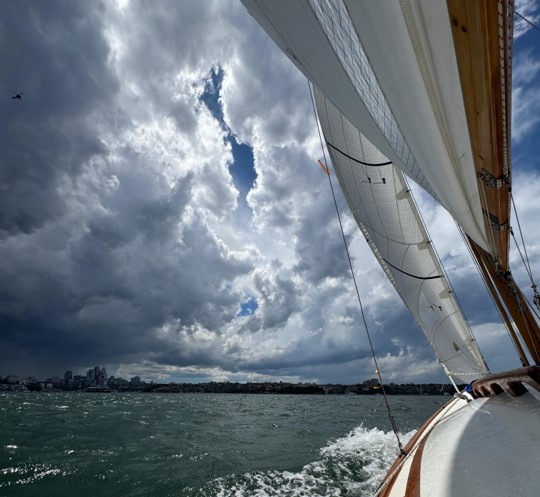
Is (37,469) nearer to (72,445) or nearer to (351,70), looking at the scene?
(72,445)

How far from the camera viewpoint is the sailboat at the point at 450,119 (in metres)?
1.74

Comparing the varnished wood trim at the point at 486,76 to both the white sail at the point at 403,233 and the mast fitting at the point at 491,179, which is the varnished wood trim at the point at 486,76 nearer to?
the mast fitting at the point at 491,179

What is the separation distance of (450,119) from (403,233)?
4992 millimetres

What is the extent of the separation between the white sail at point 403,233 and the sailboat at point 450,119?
2.44 meters

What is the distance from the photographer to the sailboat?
1735mm

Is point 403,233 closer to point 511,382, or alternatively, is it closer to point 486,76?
point 511,382

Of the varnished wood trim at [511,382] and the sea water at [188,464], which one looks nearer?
the varnished wood trim at [511,382]

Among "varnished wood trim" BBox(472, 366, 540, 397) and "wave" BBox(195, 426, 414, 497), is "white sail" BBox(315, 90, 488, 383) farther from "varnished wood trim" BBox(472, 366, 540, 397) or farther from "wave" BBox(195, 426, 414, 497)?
"wave" BBox(195, 426, 414, 497)

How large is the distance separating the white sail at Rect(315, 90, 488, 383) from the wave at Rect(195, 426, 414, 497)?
3.34 m

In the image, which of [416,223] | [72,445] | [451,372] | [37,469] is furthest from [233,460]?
[416,223]

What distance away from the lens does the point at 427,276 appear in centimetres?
698

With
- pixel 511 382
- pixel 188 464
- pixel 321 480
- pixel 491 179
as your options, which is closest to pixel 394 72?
pixel 491 179

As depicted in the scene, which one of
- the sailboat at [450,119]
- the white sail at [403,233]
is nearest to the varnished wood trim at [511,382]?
the sailboat at [450,119]

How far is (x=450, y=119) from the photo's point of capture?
2262mm
